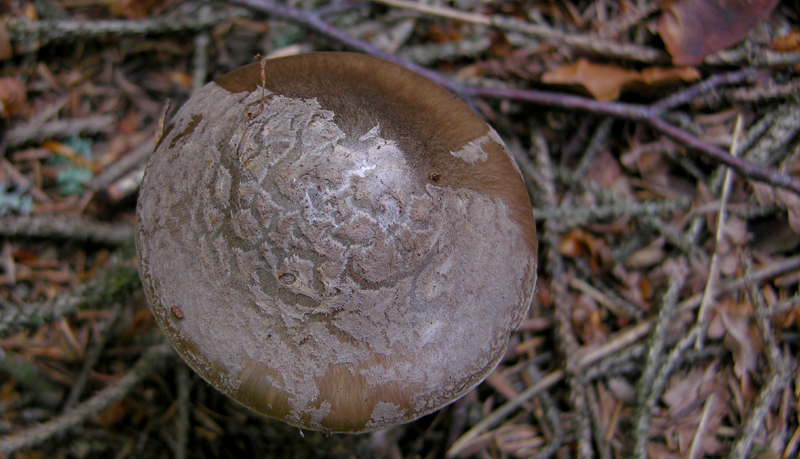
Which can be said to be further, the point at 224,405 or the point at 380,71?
the point at 224,405

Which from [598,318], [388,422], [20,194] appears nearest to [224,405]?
[388,422]

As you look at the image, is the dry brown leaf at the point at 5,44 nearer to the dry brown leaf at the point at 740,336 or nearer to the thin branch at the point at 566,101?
the thin branch at the point at 566,101

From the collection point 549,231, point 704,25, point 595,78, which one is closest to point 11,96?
point 549,231

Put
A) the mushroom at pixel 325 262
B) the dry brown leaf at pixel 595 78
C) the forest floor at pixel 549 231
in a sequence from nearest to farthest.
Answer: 1. the mushroom at pixel 325 262
2. the forest floor at pixel 549 231
3. the dry brown leaf at pixel 595 78

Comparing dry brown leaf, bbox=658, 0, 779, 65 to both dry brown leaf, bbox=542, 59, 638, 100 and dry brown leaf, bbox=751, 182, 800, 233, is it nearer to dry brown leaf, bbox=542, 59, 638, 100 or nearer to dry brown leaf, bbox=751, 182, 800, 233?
dry brown leaf, bbox=542, 59, 638, 100

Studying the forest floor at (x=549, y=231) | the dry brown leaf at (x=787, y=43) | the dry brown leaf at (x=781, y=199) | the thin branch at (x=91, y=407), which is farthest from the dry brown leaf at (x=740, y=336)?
the thin branch at (x=91, y=407)

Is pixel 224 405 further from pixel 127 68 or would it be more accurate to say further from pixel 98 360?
pixel 127 68
